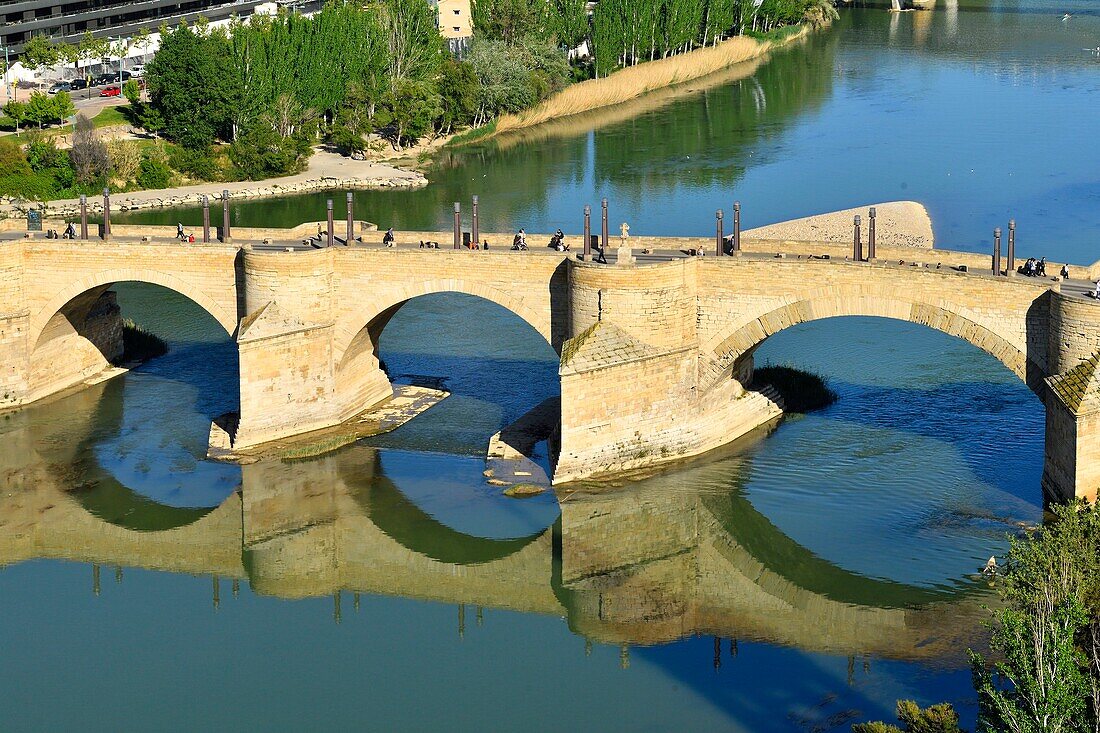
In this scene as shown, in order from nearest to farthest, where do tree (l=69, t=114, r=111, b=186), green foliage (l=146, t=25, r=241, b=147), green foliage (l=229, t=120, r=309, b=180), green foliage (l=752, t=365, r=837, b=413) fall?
green foliage (l=752, t=365, r=837, b=413) < tree (l=69, t=114, r=111, b=186) < green foliage (l=229, t=120, r=309, b=180) < green foliage (l=146, t=25, r=241, b=147)

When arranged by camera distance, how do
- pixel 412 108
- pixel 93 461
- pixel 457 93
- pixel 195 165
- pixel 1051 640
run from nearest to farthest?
1. pixel 1051 640
2. pixel 93 461
3. pixel 195 165
4. pixel 412 108
5. pixel 457 93

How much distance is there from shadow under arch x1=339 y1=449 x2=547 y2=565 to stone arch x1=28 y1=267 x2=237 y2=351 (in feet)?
24.1

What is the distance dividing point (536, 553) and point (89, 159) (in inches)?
2054

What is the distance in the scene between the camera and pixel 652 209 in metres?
81.3

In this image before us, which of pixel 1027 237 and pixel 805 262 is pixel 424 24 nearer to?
pixel 1027 237

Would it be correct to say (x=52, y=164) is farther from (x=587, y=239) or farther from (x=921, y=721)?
(x=921, y=721)

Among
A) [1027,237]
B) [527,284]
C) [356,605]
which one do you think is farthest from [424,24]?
[356,605]

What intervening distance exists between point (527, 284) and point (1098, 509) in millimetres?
19156

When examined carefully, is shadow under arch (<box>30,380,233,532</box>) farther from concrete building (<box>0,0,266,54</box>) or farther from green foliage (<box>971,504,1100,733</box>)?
concrete building (<box>0,0,266,54</box>)

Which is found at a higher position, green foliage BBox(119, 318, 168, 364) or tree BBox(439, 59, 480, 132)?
tree BBox(439, 59, 480, 132)

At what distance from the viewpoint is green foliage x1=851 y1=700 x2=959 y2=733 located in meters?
30.8

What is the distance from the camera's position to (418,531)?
45.7m

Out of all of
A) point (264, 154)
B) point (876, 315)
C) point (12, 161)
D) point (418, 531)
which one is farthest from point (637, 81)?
point (418, 531)

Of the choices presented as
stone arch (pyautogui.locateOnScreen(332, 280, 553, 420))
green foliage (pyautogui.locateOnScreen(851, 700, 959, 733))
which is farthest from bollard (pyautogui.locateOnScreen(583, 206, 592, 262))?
green foliage (pyautogui.locateOnScreen(851, 700, 959, 733))
